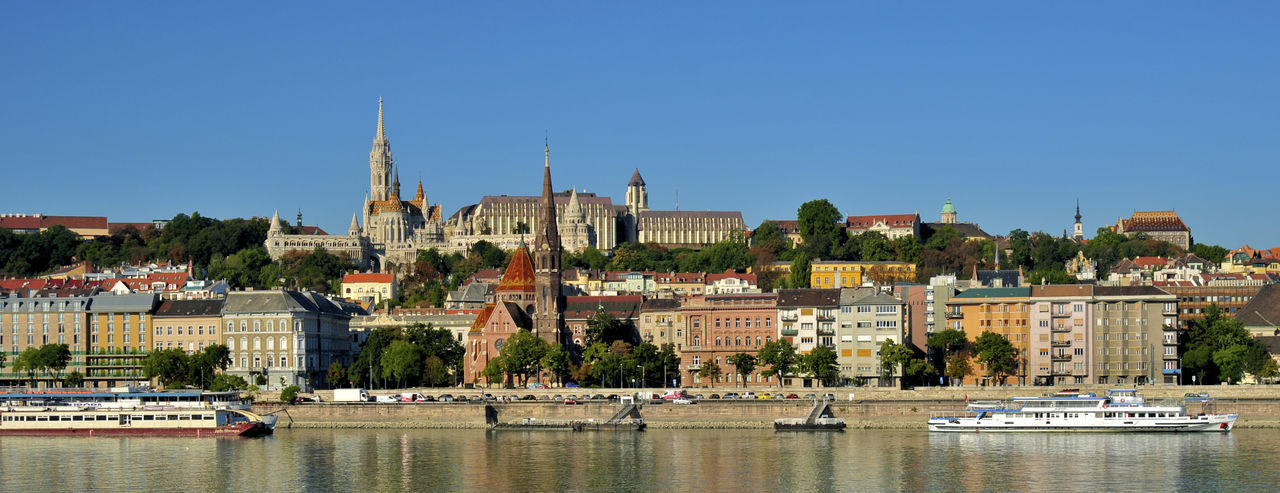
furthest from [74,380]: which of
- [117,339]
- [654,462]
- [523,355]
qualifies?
[654,462]

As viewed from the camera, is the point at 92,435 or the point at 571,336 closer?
the point at 92,435

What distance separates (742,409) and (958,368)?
57.4 ft

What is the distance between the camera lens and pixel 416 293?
6299 inches

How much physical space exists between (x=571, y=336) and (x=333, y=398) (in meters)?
24.8

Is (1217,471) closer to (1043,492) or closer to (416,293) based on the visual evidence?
(1043,492)

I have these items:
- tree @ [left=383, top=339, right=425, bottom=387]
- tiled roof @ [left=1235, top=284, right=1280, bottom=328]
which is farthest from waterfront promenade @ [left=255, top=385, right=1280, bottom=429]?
tiled roof @ [left=1235, top=284, right=1280, bottom=328]

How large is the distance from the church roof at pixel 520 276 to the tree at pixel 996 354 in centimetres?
3157

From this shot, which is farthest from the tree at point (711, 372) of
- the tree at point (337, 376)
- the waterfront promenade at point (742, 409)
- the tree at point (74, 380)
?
the tree at point (74, 380)

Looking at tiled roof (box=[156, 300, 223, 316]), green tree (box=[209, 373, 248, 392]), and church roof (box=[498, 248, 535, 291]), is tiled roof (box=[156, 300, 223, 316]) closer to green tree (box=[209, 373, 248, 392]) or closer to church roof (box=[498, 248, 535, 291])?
green tree (box=[209, 373, 248, 392])

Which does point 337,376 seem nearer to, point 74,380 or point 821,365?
point 74,380

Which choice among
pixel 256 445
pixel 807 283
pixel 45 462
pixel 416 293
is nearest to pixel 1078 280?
pixel 807 283

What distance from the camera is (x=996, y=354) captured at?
98000 millimetres

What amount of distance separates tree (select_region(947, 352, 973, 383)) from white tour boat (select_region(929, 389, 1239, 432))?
50.1 ft

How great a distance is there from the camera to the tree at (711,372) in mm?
104875
